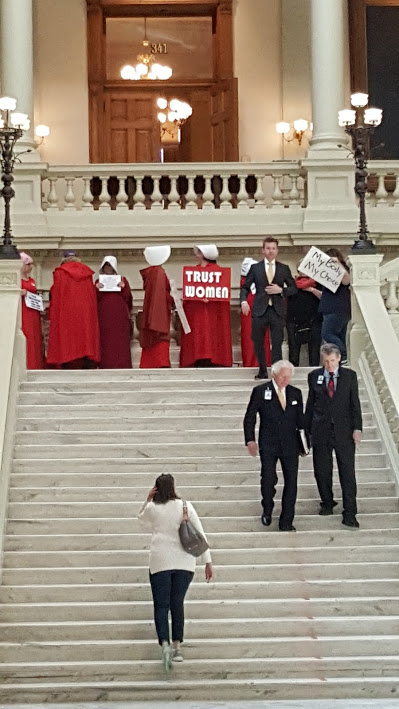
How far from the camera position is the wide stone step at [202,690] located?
11.6m

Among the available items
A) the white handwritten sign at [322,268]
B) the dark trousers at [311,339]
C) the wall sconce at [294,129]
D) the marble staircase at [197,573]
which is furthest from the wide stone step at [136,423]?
the wall sconce at [294,129]

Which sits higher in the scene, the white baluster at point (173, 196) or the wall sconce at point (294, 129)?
the wall sconce at point (294, 129)

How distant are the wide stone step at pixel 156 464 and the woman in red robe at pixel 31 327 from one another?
420cm

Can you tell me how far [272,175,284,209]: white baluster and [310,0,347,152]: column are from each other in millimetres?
635

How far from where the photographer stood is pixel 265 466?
13406 millimetres

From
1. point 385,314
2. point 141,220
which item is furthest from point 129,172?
point 385,314

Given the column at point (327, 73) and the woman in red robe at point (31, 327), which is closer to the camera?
the woman in red robe at point (31, 327)

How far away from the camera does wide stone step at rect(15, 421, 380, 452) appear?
15031 millimetres

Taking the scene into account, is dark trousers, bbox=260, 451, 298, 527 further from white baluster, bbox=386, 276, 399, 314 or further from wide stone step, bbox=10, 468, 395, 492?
white baluster, bbox=386, 276, 399, 314

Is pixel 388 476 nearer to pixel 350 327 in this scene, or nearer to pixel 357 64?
pixel 350 327

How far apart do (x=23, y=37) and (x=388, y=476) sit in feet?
34.1

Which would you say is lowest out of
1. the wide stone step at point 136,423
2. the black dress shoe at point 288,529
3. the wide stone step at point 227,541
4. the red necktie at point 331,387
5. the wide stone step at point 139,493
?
the wide stone step at point 227,541

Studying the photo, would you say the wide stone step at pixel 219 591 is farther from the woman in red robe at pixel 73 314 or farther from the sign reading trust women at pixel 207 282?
the sign reading trust women at pixel 207 282

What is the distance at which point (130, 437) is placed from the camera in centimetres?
1512
